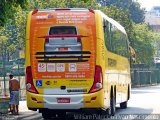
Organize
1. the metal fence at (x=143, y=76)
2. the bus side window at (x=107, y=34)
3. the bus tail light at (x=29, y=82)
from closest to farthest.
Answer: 1. the bus tail light at (x=29, y=82)
2. the bus side window at (x=107, y=34)
3. the metal fence at (x=143, y=76)

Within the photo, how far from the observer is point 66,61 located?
60.8 feet

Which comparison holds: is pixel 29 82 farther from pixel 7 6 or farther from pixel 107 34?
pixel 7 6

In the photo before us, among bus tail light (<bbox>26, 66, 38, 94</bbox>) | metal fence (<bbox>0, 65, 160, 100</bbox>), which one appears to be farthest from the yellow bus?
metal fence (<bbox>0, 65, 160, 100</bbox>)

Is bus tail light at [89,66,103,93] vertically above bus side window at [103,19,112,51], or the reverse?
bus side window at [103,19,112,51]

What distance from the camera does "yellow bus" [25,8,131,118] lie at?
60.3ft

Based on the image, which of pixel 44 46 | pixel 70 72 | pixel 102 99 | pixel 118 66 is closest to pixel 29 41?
pixel 44 46

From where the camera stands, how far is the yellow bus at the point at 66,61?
18.4 metres

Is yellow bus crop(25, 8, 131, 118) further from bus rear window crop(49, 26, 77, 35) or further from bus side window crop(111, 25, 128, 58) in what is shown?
bus side window crop(111, 25, 128, 58)

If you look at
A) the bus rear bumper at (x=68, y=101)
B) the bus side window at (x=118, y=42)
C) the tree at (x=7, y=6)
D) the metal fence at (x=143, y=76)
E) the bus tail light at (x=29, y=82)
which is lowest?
the metal fence at (x=143, y=76)

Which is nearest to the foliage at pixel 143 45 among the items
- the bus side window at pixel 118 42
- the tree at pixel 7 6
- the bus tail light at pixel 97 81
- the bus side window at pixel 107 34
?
the bus side window at pixel 118 42

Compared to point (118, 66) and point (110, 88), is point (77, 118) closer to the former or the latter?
point (110, 88)

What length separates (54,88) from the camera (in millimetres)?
18484

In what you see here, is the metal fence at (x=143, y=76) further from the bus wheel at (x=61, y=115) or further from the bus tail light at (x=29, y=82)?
the bus tail light at (x=29, y=82)

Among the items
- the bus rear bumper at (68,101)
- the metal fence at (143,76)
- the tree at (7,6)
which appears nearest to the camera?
the bus rear bumper at (68,101)
